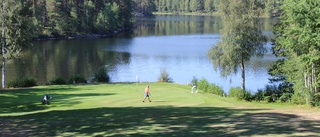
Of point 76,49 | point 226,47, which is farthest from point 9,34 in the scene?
point 76,49

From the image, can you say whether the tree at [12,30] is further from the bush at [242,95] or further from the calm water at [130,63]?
the bush at [242,95]

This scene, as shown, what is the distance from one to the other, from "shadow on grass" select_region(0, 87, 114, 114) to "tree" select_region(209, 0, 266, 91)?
15.7 meters

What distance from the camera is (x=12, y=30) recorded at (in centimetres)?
4519

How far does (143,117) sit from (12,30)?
2862 centimetres

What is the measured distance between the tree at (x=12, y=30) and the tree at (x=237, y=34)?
24.0 metres

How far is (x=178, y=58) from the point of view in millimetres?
79812

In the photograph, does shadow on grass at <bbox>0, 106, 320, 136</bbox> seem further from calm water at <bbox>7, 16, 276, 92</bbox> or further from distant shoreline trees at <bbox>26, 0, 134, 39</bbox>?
Result: distant shoreline trees at <bbox>26, 0, 134, 39</bbox>

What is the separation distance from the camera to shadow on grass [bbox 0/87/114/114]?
96.0ft

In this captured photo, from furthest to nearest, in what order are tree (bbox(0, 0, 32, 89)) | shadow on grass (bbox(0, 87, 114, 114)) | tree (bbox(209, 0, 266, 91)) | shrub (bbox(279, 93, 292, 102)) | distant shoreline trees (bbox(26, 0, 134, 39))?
distant shoreline trees (bbox(26, 0, 134, 39)) < tree (bbox(0, 0, 32, 89)) < tree (bbox(209, 0, 266, 91)) < shrub (bbox(279, 93, 292, 102)) < shadow on grass (bbox(0, 87, 114, 114))

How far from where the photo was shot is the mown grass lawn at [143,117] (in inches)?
743

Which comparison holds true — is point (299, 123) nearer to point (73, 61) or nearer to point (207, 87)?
point (207, 87)

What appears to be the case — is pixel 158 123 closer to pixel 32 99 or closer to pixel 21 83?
pixel 32 99

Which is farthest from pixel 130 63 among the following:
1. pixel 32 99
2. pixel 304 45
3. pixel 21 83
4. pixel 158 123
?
pixel 158 123

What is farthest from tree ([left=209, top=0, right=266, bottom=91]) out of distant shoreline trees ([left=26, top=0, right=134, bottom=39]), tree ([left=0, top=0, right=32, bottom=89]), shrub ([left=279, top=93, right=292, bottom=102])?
distant shoreline trees ([left=26, top=0, right=134, bottom=39])
